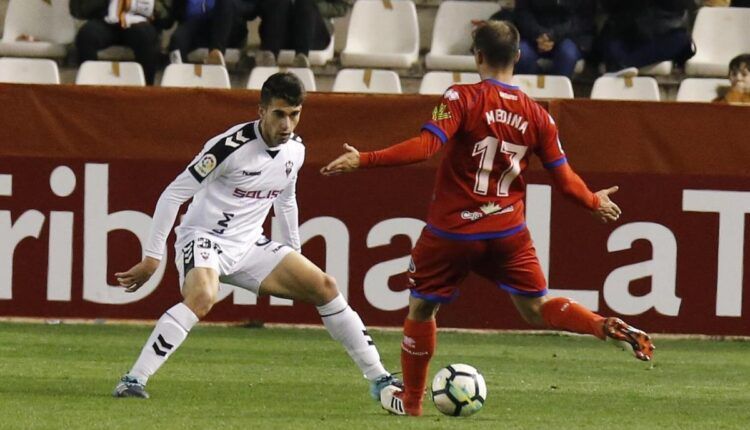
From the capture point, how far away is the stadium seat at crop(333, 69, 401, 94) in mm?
13859

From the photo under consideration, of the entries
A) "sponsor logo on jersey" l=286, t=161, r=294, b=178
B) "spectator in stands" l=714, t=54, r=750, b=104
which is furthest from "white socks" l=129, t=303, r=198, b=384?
"spectator in stands" l=714, t=54, r=750, b=104

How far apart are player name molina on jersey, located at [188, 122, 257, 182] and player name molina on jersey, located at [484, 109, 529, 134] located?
5.05 ft

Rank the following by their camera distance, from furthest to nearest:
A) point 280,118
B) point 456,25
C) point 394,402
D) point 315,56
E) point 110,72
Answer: point 456,25 → point 315,56 → point 110,72 → point 280,118 → point 394,402

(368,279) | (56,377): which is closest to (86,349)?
(56,377)

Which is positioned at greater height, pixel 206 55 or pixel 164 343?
pixel 206 55

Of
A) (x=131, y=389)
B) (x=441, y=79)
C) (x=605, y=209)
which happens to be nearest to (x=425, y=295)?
(x=605, y=209)

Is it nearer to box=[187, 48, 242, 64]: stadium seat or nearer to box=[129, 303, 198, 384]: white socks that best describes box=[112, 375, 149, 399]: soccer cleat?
box=[129, 303, 198, 384]: white socks

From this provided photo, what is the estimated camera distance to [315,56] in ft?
49.0

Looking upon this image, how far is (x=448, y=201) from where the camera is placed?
7348 millimetres

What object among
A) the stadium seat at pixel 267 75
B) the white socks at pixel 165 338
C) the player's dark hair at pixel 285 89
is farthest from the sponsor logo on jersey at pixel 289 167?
the stadium seat at pixel 267 75

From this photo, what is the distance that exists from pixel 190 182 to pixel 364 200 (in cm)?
391

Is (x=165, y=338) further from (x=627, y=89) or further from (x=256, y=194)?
(x=627, y=89)

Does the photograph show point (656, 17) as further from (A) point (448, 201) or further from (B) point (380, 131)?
(A) point (448, 201)

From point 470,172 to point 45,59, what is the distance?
8.48 meters
